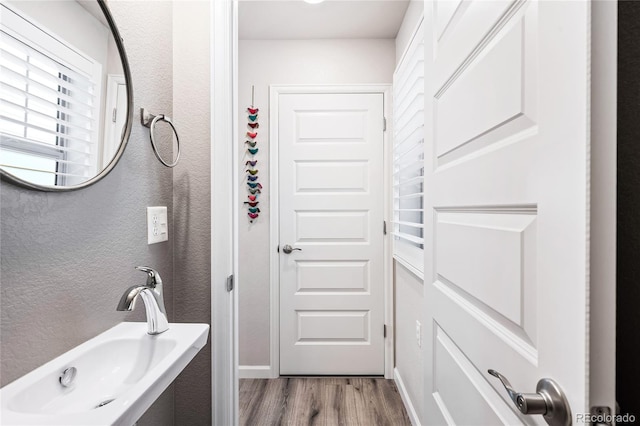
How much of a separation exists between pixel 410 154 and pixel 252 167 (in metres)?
1.18

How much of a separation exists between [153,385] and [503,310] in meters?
0.72

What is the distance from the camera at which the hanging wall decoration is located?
246 centimetres

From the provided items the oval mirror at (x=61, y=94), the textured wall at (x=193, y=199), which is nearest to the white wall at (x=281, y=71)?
the textured wall at (x=193, y=199)

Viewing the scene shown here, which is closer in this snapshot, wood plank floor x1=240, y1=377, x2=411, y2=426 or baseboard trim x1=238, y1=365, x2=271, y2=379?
wood plank floor x1=240, y1=377, x2=411, y2=426

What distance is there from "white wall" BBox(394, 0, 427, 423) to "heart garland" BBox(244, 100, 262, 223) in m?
1.10

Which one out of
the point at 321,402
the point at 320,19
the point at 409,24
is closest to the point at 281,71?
the point at 320,19

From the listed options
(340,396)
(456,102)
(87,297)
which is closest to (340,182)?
(340,396)

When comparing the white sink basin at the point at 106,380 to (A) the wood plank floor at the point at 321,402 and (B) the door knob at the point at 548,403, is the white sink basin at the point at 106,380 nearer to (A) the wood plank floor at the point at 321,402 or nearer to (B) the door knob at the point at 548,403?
(B) the door knob at the point at 548,403

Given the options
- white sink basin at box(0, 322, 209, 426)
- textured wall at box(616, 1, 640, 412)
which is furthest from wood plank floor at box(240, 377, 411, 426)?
textured wall at box(616, 1, 640, 412)

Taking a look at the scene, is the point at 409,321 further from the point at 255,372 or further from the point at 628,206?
the point at 628,206

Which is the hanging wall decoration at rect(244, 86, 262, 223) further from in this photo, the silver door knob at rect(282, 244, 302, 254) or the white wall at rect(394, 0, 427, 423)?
the white wall at rect(394, 0, 427, 423)

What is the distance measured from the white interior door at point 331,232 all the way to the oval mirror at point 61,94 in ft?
5.01

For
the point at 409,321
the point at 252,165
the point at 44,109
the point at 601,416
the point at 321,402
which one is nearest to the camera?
the point at 601,416

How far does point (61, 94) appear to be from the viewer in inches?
32.4
